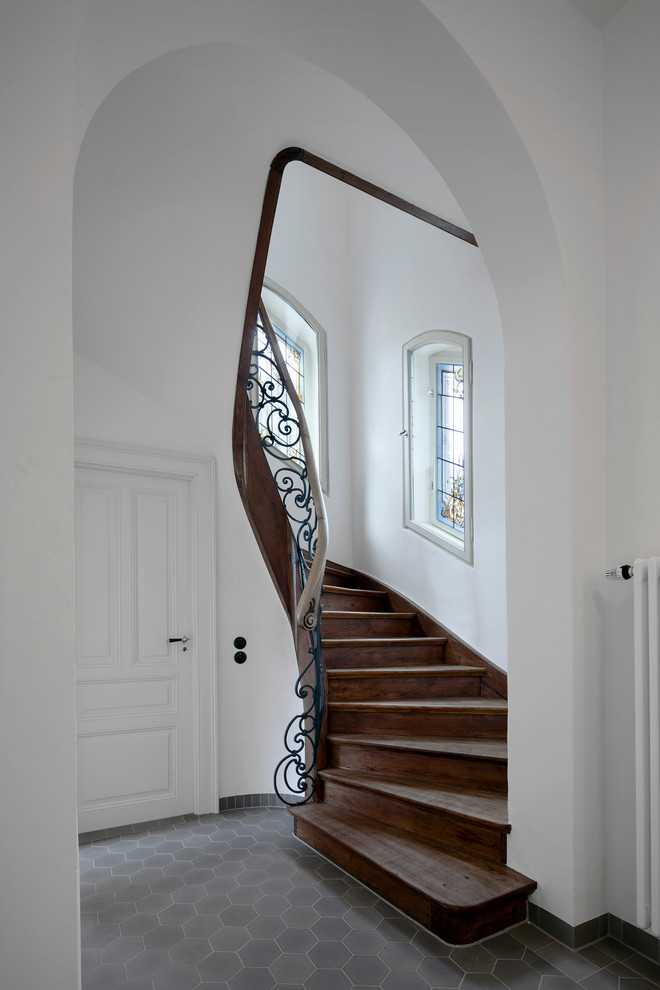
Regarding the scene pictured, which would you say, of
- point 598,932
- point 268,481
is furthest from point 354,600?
point 598,932

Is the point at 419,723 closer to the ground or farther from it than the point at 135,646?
closer to the ground

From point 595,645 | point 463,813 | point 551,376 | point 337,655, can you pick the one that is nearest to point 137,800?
point 337,655

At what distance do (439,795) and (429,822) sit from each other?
4.4 inches

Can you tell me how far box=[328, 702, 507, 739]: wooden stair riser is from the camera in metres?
3.21

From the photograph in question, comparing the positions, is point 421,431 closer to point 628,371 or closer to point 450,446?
point 450,446

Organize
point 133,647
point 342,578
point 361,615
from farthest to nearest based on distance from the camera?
1. point 342,578
2. point 361,615
3. point 133,647

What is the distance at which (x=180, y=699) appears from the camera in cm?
390

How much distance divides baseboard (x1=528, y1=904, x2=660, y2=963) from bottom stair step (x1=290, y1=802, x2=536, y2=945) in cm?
10

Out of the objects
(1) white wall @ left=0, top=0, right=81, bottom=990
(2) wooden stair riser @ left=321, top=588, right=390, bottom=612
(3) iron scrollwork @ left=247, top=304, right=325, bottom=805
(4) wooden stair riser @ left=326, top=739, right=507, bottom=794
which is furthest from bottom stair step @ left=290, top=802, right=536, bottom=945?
(2) wooden stair riser @ left=321, top=588, right=390, bottom=612

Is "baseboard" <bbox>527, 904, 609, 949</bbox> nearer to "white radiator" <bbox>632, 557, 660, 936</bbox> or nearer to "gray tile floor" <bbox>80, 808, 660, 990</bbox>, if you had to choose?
"gray tile floor" <bbox>80, 808, 660, 990</bbox>

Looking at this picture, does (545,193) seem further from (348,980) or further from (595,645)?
(348,980)

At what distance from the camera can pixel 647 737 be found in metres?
2.04

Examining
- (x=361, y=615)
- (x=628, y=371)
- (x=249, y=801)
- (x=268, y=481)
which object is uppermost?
(x=628, y=371)

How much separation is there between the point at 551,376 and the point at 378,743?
178 centimetres
